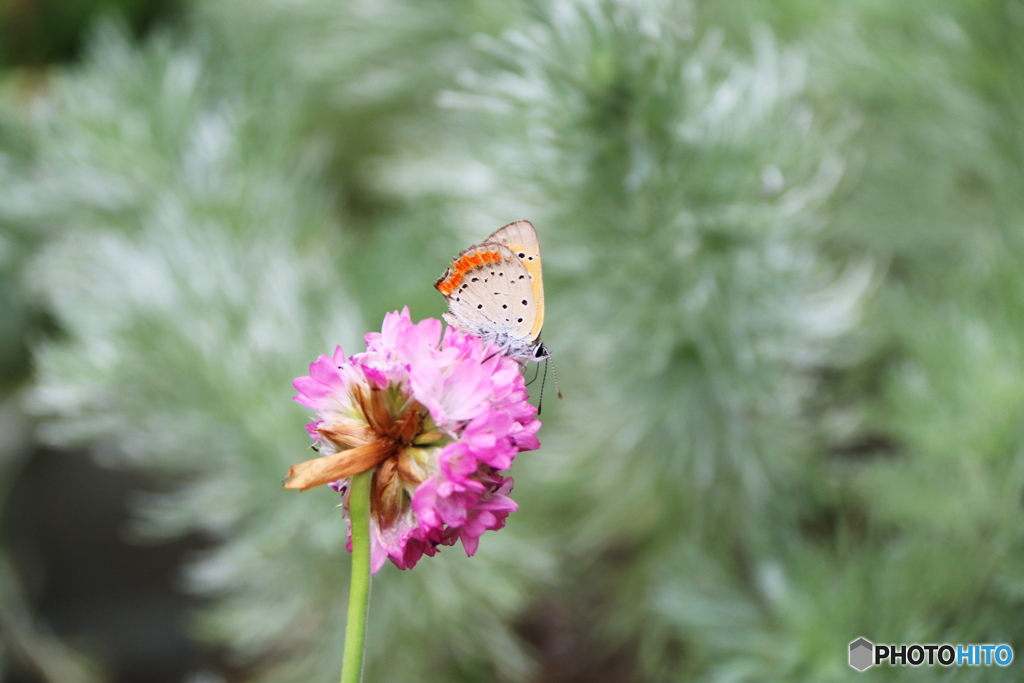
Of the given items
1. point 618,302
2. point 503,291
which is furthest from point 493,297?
point 618,302

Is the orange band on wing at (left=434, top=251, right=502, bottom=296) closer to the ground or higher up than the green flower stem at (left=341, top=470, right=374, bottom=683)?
higher up

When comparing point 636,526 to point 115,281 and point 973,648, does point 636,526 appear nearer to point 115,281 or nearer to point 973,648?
point 973,648

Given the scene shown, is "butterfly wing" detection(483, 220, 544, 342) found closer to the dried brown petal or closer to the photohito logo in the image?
the dried brown petal

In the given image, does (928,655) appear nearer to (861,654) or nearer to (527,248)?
(861,654)

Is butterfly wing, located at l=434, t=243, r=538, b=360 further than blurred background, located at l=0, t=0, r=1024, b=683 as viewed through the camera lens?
No

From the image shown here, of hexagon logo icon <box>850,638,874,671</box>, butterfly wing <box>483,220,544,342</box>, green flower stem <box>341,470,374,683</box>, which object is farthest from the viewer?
hexagon logo icon <box>850,638,874,671</box>

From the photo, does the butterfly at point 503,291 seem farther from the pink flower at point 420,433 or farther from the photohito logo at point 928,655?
the photohito logo at point 928,655

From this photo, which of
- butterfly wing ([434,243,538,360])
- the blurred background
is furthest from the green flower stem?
the blurred background

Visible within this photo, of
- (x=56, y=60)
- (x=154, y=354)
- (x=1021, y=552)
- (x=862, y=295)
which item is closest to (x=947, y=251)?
(x=862, y=295)
